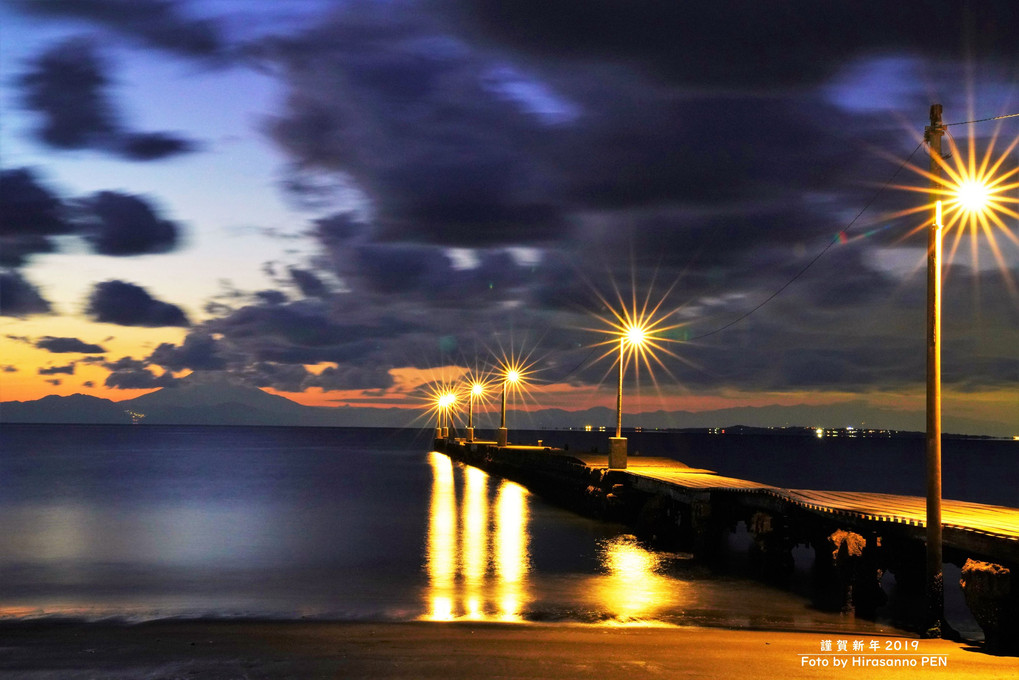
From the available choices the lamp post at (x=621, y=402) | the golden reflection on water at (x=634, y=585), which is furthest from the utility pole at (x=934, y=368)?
the lamp post at (x=621, y=402)

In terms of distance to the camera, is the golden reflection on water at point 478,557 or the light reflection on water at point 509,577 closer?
the light reflection on water at point 509,577

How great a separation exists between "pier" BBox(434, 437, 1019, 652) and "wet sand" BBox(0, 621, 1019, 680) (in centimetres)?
169

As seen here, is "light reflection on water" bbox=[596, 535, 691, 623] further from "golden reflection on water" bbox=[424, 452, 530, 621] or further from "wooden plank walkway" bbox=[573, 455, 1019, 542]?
"wooden plank walkway" bbox=[573, 455, 1019, 542]

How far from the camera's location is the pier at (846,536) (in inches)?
703

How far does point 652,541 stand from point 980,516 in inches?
666

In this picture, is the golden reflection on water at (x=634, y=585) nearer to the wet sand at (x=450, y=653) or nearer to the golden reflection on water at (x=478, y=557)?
the golden reflection on water at (x=478, y=557)

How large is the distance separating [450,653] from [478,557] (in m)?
18.1

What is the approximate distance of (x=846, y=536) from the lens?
2438 cm

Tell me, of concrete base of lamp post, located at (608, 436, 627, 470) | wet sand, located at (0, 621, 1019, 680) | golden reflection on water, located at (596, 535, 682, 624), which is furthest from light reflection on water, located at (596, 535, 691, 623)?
concrete base of lamp post, located at (608, 436, 627, 470)

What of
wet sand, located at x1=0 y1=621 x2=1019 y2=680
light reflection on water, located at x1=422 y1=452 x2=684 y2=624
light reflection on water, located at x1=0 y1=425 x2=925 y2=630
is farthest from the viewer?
light reflection on water, located at x1=0 y1=425 x2=925 y2=630

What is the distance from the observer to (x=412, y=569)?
31.3 m

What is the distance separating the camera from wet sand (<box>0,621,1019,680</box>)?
15.0 metres

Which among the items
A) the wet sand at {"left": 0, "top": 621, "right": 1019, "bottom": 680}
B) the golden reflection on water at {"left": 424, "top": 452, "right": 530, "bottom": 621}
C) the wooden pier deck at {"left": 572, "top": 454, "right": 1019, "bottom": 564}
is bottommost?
the golden reflection on water at {"left": 424, "top": 452, "right": 530, "bottom": 621}

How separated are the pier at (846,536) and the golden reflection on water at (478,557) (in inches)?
258
